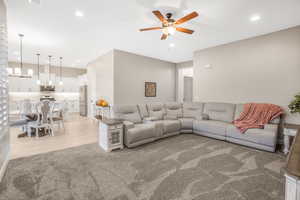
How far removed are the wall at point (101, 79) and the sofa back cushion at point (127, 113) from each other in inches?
53.4

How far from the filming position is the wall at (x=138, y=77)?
5059 millimetres

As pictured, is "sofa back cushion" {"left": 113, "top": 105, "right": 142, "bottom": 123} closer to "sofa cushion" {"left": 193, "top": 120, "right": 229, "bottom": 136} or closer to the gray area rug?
the gray area rug

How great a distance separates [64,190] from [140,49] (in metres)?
4.48

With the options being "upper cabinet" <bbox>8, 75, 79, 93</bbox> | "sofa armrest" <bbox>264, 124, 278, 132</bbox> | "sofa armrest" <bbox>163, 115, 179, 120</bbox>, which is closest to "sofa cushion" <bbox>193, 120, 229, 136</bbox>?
"sofa armrest" <bbox>163, 115, 179, 120</bbox>

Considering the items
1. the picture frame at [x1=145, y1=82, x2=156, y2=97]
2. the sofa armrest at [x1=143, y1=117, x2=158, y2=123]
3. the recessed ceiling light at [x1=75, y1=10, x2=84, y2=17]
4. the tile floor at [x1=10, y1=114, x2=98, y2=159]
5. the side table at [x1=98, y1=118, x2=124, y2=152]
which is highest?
the recessed ceiling light at [x1=75, y1=10, x2=84, y2=17]

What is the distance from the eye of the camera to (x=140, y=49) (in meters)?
5.00

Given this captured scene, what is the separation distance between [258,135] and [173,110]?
96.9 inches

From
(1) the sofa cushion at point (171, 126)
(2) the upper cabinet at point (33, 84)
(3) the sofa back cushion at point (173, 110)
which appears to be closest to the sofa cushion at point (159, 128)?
(1) the sofa cushion at point (171, 126)

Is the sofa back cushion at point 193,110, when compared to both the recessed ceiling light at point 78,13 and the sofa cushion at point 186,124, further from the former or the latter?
the recessed ceiling light at point 78,13

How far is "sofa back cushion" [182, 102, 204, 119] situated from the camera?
467 centimetres

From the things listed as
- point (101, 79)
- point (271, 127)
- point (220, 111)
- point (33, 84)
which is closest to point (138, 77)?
point (101, 79)

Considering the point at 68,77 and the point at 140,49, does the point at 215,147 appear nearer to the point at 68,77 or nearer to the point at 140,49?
the point at 140,49

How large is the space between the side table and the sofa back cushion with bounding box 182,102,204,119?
2602 mm

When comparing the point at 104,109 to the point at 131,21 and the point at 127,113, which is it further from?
the point at 131,21
